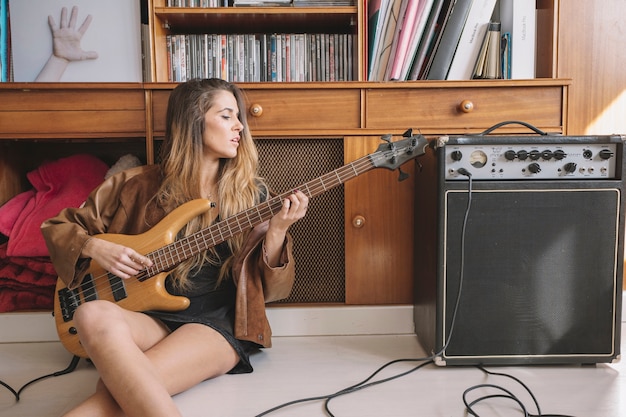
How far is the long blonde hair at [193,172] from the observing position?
121 centimetres

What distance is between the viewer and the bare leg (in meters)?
0.87

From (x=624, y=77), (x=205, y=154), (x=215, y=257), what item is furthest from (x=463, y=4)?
(x=215, y=257)

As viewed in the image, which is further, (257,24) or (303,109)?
(257,24)

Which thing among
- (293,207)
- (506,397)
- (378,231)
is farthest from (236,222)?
(506,397)

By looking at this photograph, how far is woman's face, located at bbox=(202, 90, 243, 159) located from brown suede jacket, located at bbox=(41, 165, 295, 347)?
7.5 inches

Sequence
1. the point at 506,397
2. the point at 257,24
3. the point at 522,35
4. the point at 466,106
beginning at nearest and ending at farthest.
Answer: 1. the point at 506,397
2. the point at 466,106
3. the point at 522,35
4. the point at 257,24

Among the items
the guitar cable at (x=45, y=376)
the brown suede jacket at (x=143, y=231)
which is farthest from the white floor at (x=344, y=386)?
the brown suede jacket at (x=143, y=231)

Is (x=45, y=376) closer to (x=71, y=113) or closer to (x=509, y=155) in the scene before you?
(x=71, y=113)

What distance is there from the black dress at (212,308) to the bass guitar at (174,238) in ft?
0.12

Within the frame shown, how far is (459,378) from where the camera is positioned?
45.4 inches

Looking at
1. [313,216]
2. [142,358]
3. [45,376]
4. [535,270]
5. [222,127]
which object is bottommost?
[45,376]

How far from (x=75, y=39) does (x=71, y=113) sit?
0.30 meters

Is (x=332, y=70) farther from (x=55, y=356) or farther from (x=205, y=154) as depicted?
(x=55, y=356)

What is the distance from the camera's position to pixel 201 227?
1204mm
